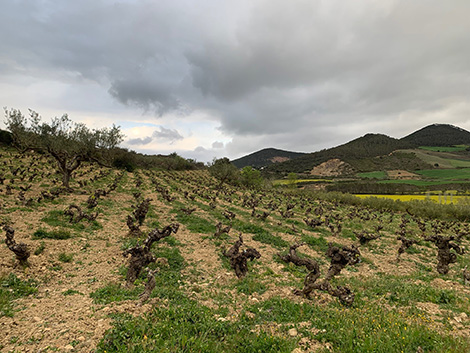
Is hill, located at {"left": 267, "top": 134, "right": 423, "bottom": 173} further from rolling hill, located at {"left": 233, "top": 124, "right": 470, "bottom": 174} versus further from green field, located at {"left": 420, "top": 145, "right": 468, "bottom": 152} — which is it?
green field, located at {"left": 420, "top": 145, "right": 468, "bottom": 152}

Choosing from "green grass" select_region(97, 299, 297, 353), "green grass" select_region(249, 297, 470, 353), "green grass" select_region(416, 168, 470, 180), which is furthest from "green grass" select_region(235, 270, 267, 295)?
"green grass" select_region(416, 168, 470, 180)

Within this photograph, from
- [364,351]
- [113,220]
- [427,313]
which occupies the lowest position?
[427,313]

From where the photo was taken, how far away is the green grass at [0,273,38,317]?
661cm

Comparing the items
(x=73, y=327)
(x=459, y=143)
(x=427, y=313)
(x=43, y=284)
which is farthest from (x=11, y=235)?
(x=459, y=143)

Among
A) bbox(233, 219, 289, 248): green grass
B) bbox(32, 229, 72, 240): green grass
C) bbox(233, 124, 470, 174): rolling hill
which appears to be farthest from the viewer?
bbox(233, 124, 470, 174): rolling hill

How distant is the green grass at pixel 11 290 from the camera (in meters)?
6.61

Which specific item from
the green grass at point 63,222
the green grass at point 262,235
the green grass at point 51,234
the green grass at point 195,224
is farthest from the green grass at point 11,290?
the green grass at point 262,235

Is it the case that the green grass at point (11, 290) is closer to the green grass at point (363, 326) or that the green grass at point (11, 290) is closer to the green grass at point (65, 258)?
the green grass at point (65, 258)

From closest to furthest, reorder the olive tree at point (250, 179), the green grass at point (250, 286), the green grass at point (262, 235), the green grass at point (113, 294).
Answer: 1. the green grass at point (113, 294)
2. the green grass at point (250, 286)
3. the green grass at point (262, 235)
4. the olive tree at point (250, 179)

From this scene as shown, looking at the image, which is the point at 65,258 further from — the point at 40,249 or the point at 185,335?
the point at 185,335

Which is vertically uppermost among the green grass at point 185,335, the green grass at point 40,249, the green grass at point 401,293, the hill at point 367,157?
the hill at point 367,157

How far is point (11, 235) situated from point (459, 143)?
258 metres

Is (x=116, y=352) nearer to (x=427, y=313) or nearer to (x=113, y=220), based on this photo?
(x=427, y=313)

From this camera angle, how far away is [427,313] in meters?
7.82
